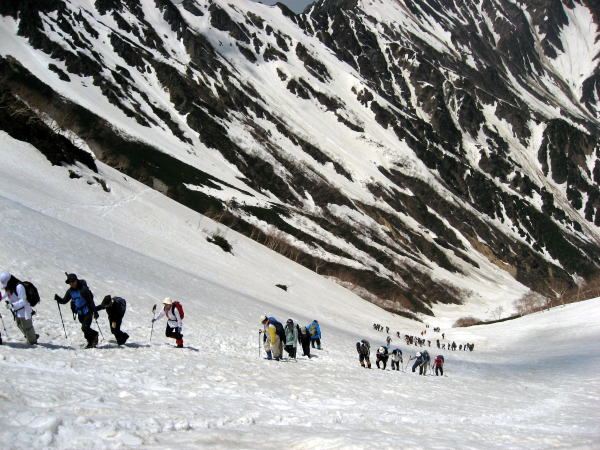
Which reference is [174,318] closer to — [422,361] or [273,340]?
[273,340]

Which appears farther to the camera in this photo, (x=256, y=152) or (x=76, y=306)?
(x=256, y=152)

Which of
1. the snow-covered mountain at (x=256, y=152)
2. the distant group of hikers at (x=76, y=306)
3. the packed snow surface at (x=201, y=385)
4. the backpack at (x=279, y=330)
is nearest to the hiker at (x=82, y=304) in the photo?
the distant group of hikers at (x=76, y=306)

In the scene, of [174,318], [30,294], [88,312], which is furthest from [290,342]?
[30,294]

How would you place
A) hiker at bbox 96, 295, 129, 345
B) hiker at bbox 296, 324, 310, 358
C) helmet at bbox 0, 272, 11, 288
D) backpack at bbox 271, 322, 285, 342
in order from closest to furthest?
helmet at bbox 0, 272, 11, 288, hiker at bbox 96, 295, 129, 345, backpack at bbox 271, 322, 285, 342, hiker at bbox 296, 324, 310, 358

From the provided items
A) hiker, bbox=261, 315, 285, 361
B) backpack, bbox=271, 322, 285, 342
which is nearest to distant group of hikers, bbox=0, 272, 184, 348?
hiker, bbox=261, 315, 285, 361

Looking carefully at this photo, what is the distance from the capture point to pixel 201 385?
1234 cm

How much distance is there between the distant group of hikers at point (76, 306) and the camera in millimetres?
13305

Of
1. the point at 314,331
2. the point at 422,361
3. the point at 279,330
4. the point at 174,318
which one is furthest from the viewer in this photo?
the point at 422,361

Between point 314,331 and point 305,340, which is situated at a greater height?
point 314,331

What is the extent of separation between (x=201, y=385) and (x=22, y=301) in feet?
16.2

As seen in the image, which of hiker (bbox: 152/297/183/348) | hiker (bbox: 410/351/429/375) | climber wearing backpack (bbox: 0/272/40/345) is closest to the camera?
climber wearing backpack (bbox: 0/272/40/345)

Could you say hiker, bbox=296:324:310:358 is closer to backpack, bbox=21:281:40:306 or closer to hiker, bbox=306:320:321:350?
hiker, bbox=306:320:321:350

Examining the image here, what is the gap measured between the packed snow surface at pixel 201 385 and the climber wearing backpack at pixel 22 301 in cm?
38

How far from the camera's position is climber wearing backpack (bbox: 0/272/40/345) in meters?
13.2
